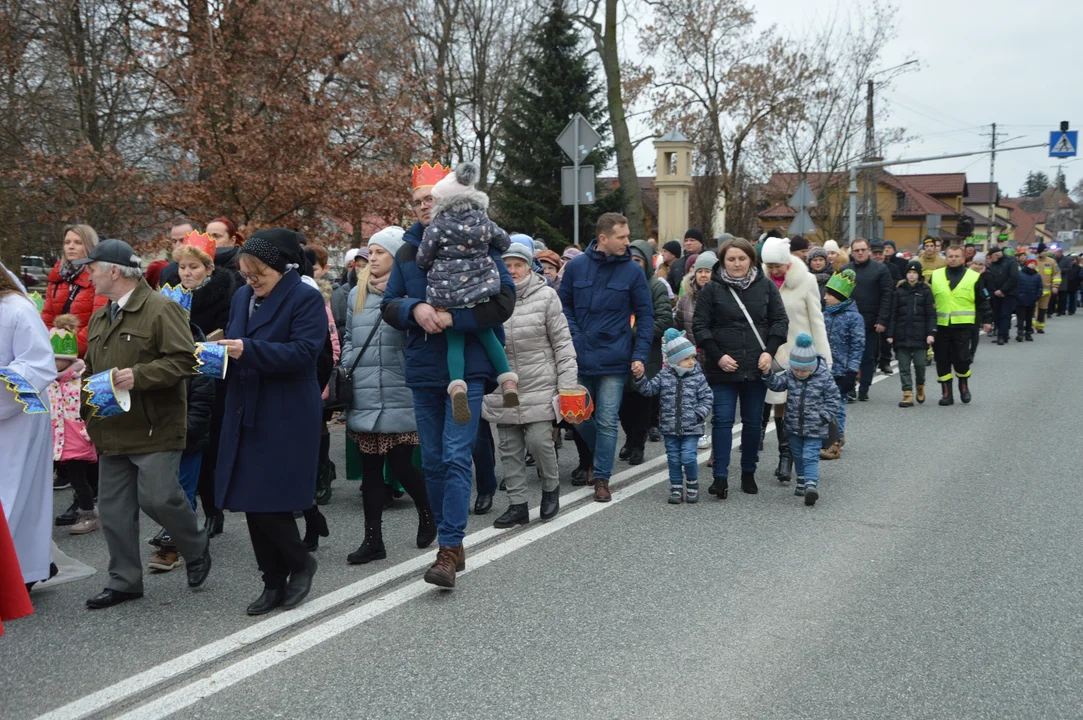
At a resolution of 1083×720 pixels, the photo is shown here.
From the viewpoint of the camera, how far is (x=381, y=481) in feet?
20.5

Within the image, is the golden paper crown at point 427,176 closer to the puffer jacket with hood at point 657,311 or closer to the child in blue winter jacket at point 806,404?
the child in blue winter jacket at point 806,404

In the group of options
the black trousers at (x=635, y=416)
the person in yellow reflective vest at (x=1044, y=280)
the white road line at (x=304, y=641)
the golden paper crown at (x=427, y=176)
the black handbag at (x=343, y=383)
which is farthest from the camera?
the person in yellow reflective vest at (x=1044, y=280)

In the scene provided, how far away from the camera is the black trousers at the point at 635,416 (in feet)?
30.8

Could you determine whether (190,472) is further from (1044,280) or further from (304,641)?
Result: (1044,280)

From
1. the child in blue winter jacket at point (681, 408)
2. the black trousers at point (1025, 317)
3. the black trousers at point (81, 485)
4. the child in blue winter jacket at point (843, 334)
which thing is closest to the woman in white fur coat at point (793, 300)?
the child in blue winter jacket at point (843, 334)

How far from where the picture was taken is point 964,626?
5059mm

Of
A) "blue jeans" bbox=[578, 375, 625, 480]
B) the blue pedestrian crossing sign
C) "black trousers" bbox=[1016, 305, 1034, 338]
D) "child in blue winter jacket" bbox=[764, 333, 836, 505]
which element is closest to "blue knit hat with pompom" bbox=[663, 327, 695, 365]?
"blue jeans" bbox=[578, 375, 625, 480]

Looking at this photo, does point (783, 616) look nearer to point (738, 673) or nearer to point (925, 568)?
point (738, 673)

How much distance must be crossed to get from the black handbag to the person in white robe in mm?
1610

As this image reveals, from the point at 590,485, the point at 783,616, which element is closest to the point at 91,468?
the point at 590,485

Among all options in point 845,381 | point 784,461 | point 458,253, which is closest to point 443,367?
point 458,253

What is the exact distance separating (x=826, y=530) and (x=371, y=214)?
35.3 ft

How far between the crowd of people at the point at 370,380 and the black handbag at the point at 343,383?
13 mm

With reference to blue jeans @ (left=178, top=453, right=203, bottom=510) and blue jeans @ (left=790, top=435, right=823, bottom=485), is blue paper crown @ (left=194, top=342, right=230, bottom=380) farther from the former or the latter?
blue jeans @ (left=790, top=435, right=823, bottom=485)
